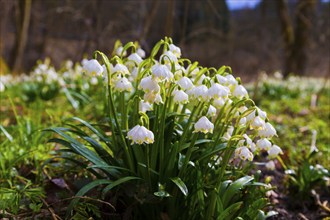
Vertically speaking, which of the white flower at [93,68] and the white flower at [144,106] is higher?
the white flower at [93,68]

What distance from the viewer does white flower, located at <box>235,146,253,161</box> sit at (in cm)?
157

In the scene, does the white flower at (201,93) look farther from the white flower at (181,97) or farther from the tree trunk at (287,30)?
the tree trunk at (287,30)

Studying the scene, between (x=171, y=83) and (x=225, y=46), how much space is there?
605 inches

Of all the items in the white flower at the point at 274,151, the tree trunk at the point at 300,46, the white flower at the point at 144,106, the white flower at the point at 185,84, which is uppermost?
the tree trunk at the point at 300,46

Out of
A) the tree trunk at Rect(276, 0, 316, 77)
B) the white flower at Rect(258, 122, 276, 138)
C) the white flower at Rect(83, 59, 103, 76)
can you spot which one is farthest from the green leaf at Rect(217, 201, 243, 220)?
the tree trunk at Rect(276, 0, 316, 77)

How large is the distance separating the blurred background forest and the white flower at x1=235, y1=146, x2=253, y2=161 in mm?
6644

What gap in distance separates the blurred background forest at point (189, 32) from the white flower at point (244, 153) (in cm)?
664

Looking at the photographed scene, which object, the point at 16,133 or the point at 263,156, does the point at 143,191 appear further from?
the point at 263,156

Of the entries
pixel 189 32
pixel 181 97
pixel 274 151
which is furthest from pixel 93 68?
pixel 189 32

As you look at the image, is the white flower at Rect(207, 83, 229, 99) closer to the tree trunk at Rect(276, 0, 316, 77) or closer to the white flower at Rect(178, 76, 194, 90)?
the white flower at Rect(178, 76, 194, 90)

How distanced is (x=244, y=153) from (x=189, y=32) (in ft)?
31.2

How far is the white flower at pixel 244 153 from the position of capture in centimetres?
157

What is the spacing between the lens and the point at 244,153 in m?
1.58

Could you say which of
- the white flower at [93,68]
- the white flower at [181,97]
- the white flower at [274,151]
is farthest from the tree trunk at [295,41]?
the white flower at [93,68]
